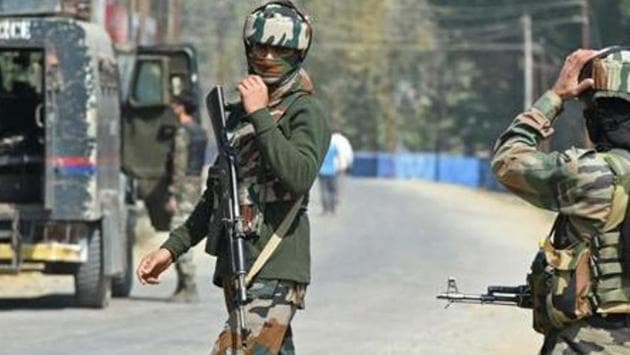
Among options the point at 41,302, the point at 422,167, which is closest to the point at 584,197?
the point at 41,302

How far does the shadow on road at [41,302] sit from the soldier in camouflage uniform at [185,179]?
3.35 feet

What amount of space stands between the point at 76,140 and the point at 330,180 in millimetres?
21119

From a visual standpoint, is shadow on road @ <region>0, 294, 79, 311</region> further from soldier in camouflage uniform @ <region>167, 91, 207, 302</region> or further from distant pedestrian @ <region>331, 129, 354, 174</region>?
distant pedestrian @ <region>331, 129, 354, 174</region>

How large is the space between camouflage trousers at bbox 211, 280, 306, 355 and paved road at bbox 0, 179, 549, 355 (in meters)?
6.59

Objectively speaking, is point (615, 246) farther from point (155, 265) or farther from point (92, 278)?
point (92, 278)

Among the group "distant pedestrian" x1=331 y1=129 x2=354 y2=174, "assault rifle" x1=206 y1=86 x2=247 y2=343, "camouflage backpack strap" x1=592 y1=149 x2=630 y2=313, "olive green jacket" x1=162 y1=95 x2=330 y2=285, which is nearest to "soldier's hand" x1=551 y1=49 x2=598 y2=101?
"camouflage backpack strap" x1=592 y1=149 x2=630 y2=313

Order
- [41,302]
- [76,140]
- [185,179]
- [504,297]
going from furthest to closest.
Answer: [41,302] < [185,179] < [76,140] < [504,297]

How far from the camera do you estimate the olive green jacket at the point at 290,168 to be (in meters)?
6.39

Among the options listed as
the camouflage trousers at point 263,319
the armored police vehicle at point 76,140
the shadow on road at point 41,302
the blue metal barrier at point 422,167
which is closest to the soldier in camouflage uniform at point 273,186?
the camouflage trousers at point 263,319

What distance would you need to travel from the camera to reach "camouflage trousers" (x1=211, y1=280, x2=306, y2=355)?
6504mm

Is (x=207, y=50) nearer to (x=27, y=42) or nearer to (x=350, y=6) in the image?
(x=350, y=6)

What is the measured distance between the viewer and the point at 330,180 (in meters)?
37.7

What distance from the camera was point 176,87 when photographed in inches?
741

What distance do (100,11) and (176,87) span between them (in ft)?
28.0
